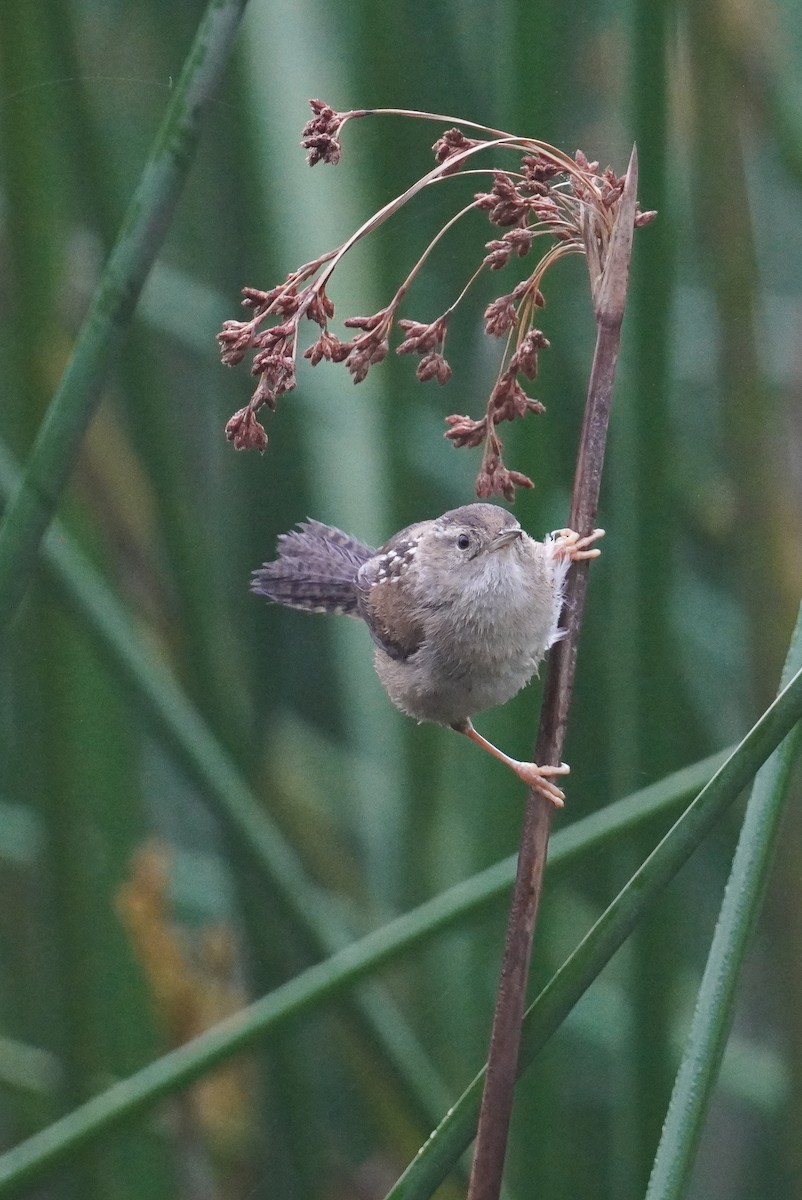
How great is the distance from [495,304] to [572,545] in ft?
0.58

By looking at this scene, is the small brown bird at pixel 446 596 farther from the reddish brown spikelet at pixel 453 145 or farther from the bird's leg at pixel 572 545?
the reddish brown spikelet at pixel 453 145

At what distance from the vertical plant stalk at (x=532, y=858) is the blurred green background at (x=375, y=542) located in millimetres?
246

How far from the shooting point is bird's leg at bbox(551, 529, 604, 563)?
813mm

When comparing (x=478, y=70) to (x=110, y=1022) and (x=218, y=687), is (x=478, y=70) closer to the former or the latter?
(x=218, y=687)

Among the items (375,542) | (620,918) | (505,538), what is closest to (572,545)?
(505,538)

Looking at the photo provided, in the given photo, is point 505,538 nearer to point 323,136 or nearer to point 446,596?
point 446,596

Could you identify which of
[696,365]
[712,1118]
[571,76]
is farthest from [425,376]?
[712,1118]

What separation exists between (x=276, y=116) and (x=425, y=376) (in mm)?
619

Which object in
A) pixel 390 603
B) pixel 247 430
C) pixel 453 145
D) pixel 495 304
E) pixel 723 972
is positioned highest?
pixel 453 145

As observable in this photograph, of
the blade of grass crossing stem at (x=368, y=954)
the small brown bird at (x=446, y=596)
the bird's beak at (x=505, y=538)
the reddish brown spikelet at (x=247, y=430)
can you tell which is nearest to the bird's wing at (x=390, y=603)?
the small brown bird at (x=446, y=596)

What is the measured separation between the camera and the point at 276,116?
1268 mm

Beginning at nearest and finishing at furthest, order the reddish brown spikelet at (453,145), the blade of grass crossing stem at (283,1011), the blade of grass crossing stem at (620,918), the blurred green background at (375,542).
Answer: the blade of grass crossing stem at (620,918) → the reddish brown spikelet at (453,145) → the blade of grass crossing stem at (283,1011) → the blurred green background at (375,542)

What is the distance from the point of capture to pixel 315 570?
1088 mm

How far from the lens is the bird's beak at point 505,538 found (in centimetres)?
99
